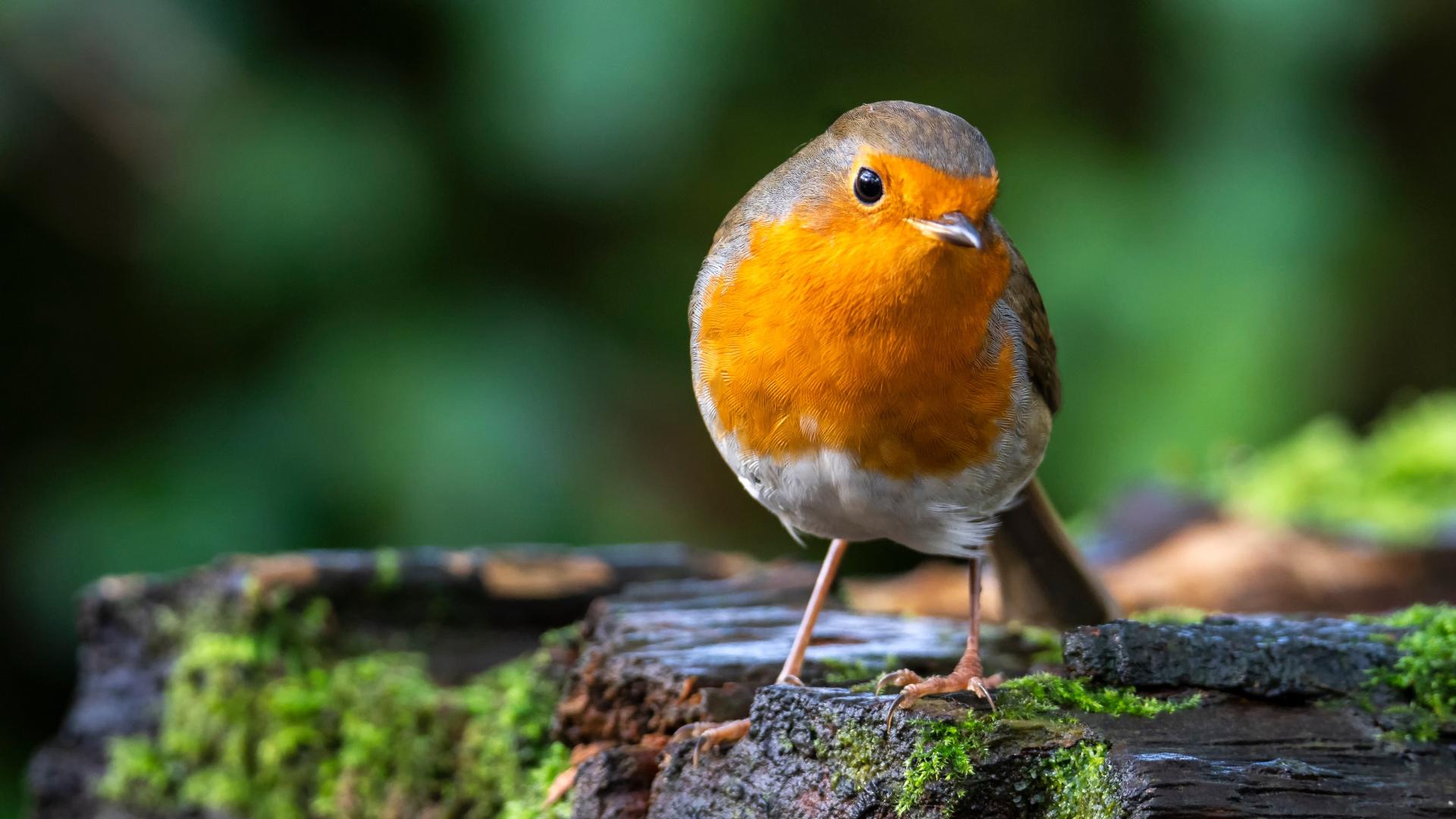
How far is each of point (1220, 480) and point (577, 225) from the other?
8.60 ft

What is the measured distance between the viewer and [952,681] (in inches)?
87.8

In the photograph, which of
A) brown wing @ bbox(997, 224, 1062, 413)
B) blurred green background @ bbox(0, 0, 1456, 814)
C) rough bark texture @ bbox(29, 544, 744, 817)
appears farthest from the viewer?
blurred green background @ bbox(0, 0, 1456, 814)

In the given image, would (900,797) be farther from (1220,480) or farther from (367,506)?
(1220,480)

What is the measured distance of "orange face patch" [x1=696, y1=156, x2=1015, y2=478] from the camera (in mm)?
2146

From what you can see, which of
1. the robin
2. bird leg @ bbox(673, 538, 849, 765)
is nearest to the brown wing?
the robin

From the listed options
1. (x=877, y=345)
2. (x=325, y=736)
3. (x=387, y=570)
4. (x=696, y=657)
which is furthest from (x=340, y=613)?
(x=877, y=345)

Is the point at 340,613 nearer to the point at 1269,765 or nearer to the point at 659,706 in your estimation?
the point at 659,706

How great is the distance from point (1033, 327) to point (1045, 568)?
0.70 meters

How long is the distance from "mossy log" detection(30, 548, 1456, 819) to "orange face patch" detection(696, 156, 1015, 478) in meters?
0.42

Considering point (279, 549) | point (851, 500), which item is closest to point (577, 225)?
point (279, 549)

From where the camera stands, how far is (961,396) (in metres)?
2.30

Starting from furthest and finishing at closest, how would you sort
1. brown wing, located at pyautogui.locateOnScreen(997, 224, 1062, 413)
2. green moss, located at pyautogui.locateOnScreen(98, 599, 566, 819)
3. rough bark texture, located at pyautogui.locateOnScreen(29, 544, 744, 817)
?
1. rough bark texture, located at pyautogui.locateOnScreen(29, 544, 744, 817)
2. green moss, located at pyautogui.locateOnScreen(98, 599, 566, 819)
3. brown wing, located at pyautogui.locateOnScreen(997, 224, 1062, 413)

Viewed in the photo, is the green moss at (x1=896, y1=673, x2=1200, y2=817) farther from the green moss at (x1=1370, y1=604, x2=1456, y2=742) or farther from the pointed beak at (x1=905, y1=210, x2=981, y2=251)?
the pointed beak at (x1=905, y1=210, x2=981, y2=251)

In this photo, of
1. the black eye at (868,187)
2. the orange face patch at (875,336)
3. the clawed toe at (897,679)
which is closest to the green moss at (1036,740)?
the clawed toe at (897,679)
